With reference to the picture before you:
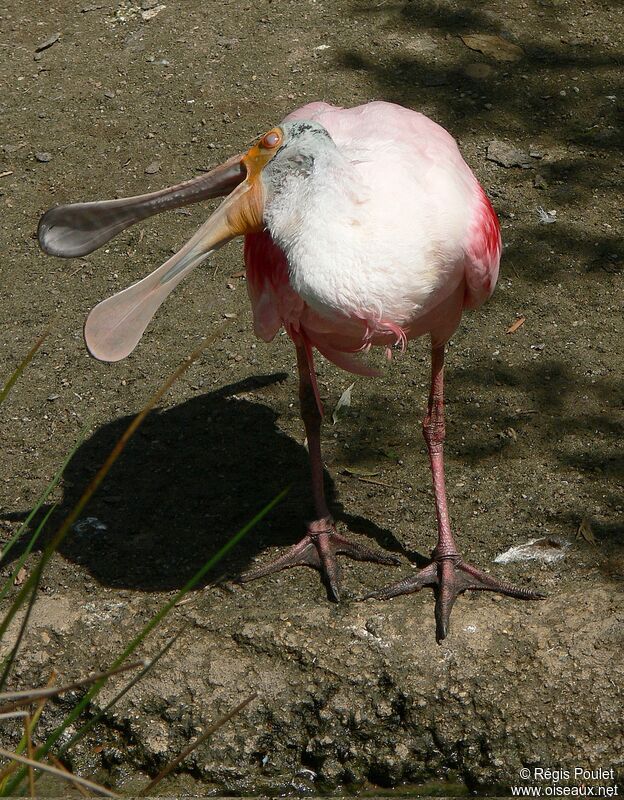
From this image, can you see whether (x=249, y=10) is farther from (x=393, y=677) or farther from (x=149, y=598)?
(x=393, y=677)

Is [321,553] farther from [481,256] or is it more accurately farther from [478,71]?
[478,71]

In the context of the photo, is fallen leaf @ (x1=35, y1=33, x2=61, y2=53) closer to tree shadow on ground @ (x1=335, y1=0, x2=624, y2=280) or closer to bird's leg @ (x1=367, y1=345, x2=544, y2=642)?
tree shadow on ground @ (x1=335, y1=0, x2=624, y2=280)

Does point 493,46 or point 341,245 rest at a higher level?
point 341,245

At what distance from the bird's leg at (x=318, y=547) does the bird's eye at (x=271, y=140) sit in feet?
2.46

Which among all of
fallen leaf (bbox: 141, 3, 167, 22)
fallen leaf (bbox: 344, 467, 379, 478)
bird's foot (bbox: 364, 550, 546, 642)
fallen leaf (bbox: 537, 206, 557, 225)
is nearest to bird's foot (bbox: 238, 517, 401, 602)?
bird's foot (bbox: 364, 550, 546, 642)

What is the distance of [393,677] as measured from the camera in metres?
3.30

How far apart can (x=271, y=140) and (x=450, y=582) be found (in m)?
1.48

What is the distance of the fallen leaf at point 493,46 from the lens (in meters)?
6.22

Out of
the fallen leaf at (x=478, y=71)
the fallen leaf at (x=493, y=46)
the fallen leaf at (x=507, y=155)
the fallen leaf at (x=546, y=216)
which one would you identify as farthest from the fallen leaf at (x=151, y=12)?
the fallen leaf at (x=546, y=216)

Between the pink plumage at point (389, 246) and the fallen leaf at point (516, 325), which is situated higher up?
the pink plumage at point (389, 246)

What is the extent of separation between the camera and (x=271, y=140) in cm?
329

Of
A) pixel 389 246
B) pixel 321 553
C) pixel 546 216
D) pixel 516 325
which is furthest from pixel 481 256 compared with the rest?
pixel 546 216

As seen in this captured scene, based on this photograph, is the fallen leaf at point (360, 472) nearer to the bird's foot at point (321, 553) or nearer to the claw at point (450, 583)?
the bird's foot at point (321, 553)

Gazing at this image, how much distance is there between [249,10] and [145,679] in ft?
15.3
